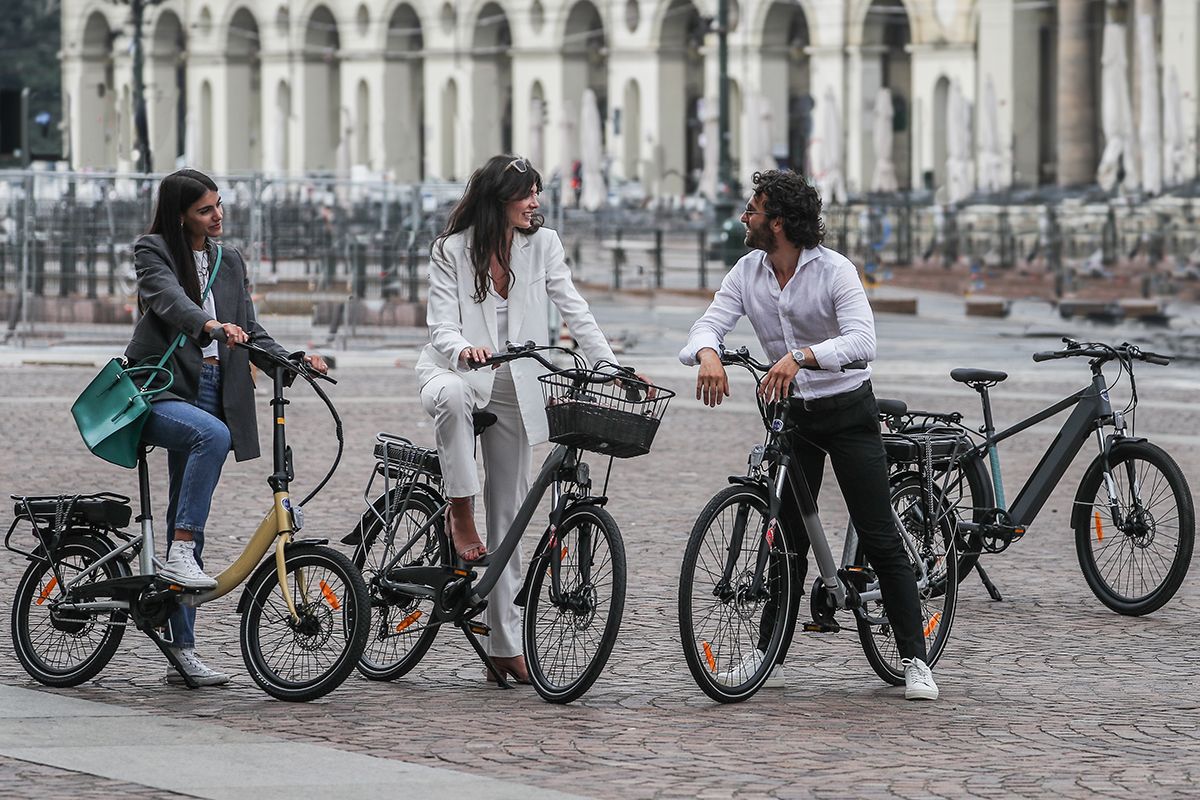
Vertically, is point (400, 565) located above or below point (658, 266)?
below

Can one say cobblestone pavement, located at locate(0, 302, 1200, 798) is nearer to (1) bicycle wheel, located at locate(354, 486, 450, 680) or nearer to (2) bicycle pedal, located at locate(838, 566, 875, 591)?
(1) bicycle wheel, located at locate(354, 486, 450, 680)

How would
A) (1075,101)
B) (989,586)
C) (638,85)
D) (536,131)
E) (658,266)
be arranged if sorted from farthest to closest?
(638,85)
(536,131)
(1075,101)
(658,266)
(989,586)

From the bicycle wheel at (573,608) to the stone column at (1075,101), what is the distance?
1654 inches

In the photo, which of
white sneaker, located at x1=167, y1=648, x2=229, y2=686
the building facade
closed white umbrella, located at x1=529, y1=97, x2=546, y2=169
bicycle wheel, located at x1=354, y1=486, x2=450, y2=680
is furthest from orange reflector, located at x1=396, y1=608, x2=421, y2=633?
closed white umbrella, located at x1=529, y1=97, x2=546, y2=169

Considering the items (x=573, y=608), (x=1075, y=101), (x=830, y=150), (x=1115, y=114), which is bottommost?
(x=573, y=608)

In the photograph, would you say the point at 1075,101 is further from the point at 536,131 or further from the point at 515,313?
the point at 515,313

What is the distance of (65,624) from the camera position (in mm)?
7523

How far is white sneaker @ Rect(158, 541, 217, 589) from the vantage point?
24.1 ft

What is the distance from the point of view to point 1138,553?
9.17 metres

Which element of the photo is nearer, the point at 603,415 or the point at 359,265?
the point at 603,415

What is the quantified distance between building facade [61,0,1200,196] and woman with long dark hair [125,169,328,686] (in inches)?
1143

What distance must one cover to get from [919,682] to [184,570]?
233cm

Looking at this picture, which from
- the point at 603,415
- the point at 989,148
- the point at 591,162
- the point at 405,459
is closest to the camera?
the point at 603,415

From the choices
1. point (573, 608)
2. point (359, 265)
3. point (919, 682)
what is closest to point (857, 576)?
point (919, 682)
